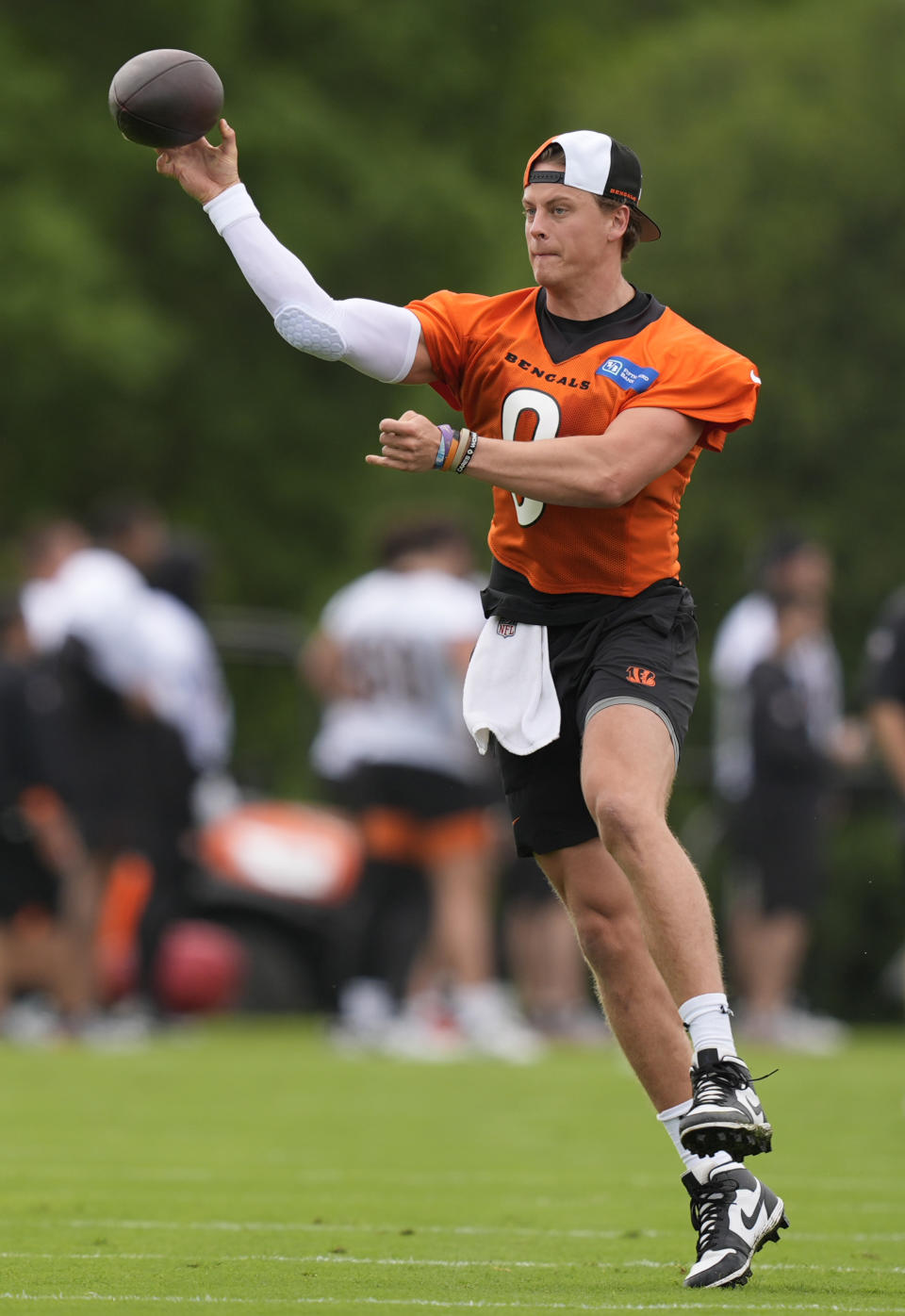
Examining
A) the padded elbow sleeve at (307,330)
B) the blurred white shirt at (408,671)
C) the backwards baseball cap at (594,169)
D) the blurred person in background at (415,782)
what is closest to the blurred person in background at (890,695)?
the blurred person in background at (415,782)

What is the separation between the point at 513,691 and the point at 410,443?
720 millimetres

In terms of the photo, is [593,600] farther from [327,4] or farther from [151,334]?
[327,4]

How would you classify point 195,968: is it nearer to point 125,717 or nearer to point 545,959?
point 125,717

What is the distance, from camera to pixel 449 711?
1235 centimetres

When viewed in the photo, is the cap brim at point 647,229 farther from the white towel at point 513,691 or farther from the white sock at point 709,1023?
the white sock at point 709,1023

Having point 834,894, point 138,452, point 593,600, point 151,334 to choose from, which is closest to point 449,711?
point 834,894

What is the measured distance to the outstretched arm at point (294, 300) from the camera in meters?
5.57

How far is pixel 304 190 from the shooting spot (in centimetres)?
2648

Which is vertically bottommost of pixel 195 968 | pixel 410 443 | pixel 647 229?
pixel 410 443

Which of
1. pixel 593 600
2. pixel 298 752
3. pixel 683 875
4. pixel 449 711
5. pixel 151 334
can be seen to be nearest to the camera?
pixel 683 875

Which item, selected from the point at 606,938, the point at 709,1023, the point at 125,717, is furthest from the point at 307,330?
the point at 125,717

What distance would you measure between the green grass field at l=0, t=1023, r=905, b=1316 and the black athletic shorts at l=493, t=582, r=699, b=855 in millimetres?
988

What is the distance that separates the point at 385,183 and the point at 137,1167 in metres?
20.4

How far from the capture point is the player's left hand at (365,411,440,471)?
517cm
